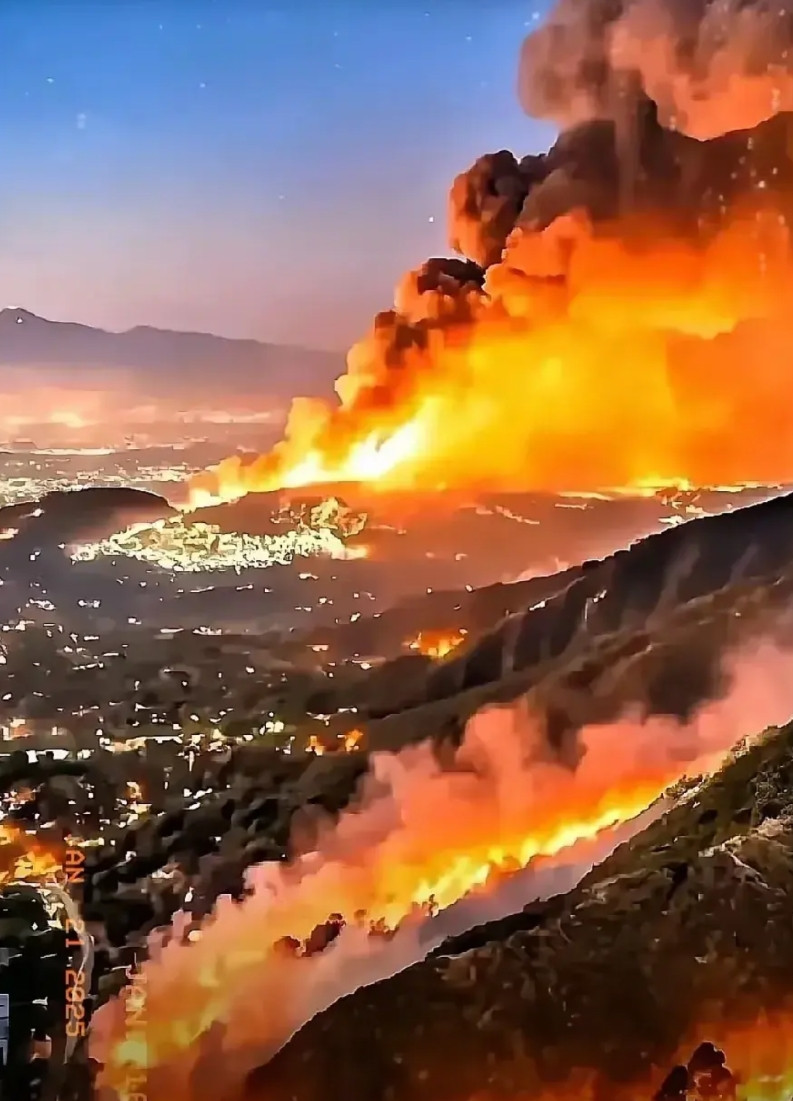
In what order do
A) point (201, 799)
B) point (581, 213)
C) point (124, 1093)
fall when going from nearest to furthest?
point (124, 1093), point (201, 799), point (581, 213)

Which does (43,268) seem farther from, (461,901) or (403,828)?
(461,901)

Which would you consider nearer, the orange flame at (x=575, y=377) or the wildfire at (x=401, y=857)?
the wildfire at (x=401, y=857)

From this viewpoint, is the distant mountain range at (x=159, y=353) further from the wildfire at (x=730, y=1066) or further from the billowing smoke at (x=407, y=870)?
the wildfire at (x=730, y=1066)

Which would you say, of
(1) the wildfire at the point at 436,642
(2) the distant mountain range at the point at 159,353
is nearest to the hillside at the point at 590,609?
(1) the wildfire at the point at 436,642

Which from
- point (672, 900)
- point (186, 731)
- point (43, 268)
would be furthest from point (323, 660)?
point (43, 268)

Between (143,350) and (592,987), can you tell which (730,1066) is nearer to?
(592,987)

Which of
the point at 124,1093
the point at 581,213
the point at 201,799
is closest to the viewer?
the point at 124,1093
